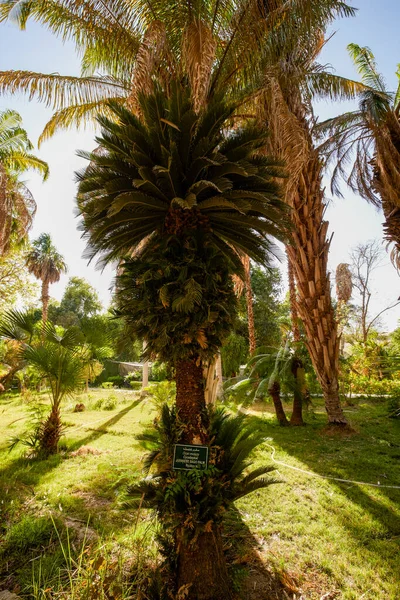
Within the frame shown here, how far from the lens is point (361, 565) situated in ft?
10.7

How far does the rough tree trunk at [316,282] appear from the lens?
8031 mm

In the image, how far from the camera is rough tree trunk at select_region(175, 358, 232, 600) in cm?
279

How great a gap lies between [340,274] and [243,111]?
58.8 feet

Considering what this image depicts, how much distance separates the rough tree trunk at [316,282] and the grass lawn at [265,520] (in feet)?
4.94

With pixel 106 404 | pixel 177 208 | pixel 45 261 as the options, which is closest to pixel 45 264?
pixel 45 261

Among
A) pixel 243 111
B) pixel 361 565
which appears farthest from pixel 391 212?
pixel 361 565

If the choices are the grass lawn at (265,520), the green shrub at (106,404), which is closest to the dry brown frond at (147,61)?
the grass lawn at (265,520)

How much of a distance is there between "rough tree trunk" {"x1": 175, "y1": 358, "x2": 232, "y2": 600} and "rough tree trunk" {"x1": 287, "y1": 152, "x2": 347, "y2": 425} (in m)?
5.75

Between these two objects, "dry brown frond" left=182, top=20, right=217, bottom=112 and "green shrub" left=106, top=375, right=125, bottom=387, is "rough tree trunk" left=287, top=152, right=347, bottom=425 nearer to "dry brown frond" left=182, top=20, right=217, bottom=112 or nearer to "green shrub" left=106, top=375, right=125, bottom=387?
"dry brown frond" left=182, top=20, right=217, bottom=112

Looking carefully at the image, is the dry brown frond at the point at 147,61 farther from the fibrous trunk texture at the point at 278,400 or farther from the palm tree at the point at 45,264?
the palm tree at the point at 45,264

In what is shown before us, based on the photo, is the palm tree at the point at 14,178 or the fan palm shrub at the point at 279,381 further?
the palm tree at the point at 14,178

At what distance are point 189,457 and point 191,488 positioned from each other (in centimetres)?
28

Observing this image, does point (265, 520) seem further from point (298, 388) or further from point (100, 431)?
point (100, 431)

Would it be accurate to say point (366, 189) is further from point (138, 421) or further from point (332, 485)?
point (138, 421)
